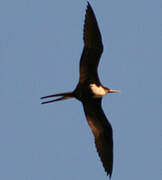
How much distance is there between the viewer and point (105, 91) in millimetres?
12133

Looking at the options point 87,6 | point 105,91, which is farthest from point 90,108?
point 87,6

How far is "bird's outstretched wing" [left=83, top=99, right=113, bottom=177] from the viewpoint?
1219 cm

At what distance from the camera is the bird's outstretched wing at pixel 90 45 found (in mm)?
11453

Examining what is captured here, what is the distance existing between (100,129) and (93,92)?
954mm

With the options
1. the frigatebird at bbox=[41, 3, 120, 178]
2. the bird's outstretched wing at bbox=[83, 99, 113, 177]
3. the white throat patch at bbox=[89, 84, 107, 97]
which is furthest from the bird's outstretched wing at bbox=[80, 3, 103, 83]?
the bird's outstretched wing at bbox=[83, 99, 113, 177]

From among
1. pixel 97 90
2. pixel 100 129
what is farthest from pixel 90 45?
pixel 100 129

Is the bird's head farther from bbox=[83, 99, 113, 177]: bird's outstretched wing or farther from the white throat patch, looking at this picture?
bbox=[83, 99, 113, 177]: bird's outstretched wing

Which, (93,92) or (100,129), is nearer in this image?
(93,92)

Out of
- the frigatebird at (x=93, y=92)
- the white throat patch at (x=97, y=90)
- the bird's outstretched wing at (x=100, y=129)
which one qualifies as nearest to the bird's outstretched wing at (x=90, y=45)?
the frigatebird at (x=93, y=92)

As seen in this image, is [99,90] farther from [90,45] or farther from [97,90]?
[90,45]

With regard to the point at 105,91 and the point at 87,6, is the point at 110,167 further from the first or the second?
the point at 87,6

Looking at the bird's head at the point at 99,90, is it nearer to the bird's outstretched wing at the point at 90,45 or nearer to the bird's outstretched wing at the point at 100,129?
the bird's outstretched wing at the point at 100,129

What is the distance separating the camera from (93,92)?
11.9 meters

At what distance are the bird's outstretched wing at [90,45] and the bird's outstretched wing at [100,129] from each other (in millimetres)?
895
